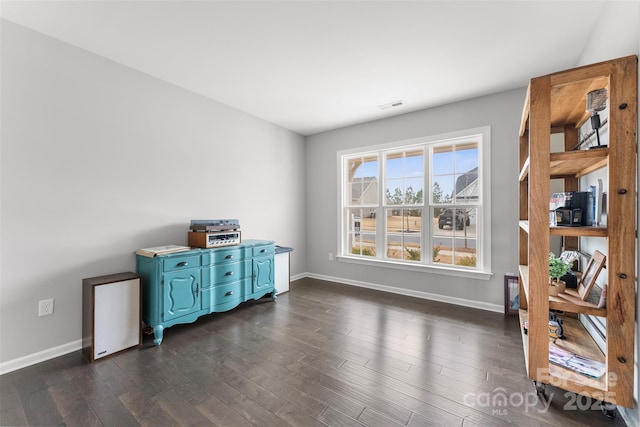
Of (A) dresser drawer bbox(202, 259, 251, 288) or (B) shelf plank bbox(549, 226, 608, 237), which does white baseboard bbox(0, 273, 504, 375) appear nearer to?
(A) dresser drawer bbox(202, 259, 251, 288)

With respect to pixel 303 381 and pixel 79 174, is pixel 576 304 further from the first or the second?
pixel 79 174

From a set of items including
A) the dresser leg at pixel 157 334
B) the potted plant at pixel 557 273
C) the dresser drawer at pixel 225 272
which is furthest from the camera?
the dresser drawer at pixel 225 272

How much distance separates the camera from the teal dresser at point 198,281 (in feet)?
8.18

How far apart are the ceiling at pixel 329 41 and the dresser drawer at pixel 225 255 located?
194cm

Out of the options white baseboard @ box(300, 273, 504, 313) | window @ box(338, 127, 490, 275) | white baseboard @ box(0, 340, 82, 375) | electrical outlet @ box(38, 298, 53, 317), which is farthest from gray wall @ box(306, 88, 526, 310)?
electrical outlet @ box(38, 298, 53, 317)

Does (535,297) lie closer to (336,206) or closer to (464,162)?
(464,162)

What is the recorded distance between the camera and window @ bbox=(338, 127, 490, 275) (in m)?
3.43

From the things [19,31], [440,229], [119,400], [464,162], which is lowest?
[119,400]

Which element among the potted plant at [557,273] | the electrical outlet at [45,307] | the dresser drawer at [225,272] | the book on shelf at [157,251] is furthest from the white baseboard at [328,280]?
the potted plant at [557,273]

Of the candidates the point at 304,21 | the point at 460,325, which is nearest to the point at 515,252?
the point at 460,325

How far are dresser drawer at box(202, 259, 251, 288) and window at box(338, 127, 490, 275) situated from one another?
1805 millimetres

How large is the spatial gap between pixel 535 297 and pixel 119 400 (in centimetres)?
272

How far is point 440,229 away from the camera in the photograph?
3693 millimetres

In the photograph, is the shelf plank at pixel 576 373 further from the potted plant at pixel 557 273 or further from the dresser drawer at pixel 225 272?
the dresser drawer at pixel 225 272
